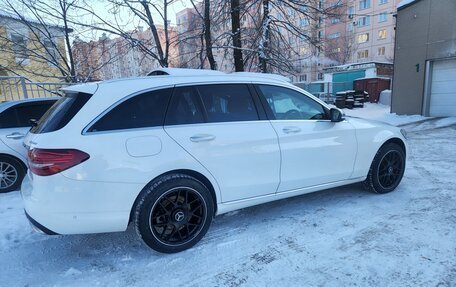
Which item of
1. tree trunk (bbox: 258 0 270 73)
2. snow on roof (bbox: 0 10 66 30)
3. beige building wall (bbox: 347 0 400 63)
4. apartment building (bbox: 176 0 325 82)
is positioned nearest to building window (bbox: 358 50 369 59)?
beige building wall (bbox: 347 0 400 63)

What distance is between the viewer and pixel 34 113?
5.56 meters

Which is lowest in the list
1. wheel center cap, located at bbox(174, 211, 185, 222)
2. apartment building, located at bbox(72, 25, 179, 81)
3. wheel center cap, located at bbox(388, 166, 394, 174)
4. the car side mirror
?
wheel center cap, located at bbox(388, 166, 394, 174)

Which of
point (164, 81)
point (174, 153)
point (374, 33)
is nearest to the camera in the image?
point (174, 153)

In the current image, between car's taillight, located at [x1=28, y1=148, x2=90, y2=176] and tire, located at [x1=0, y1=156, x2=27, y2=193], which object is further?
tire, located at [x1=0, y1=156, x2=27, y2=193]

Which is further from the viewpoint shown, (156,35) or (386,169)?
(156,35)

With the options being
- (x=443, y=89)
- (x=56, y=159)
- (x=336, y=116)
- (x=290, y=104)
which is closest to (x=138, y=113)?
(x=56, y=159)

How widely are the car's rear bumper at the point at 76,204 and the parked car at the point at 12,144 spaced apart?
2948mm

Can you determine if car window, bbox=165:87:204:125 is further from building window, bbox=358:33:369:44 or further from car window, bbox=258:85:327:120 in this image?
building window, bbox=358:33:369:44

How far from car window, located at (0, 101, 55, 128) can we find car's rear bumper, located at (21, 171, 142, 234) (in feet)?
10.5

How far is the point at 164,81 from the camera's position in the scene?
3.14m

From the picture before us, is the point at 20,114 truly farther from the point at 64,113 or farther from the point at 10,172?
the point at 64,113

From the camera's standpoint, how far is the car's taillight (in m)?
2.57

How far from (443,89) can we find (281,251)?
1346 centimetres

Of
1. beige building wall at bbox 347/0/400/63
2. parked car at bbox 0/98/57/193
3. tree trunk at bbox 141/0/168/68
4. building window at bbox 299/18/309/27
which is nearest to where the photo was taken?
parked car at bbox 0/98/57/193
